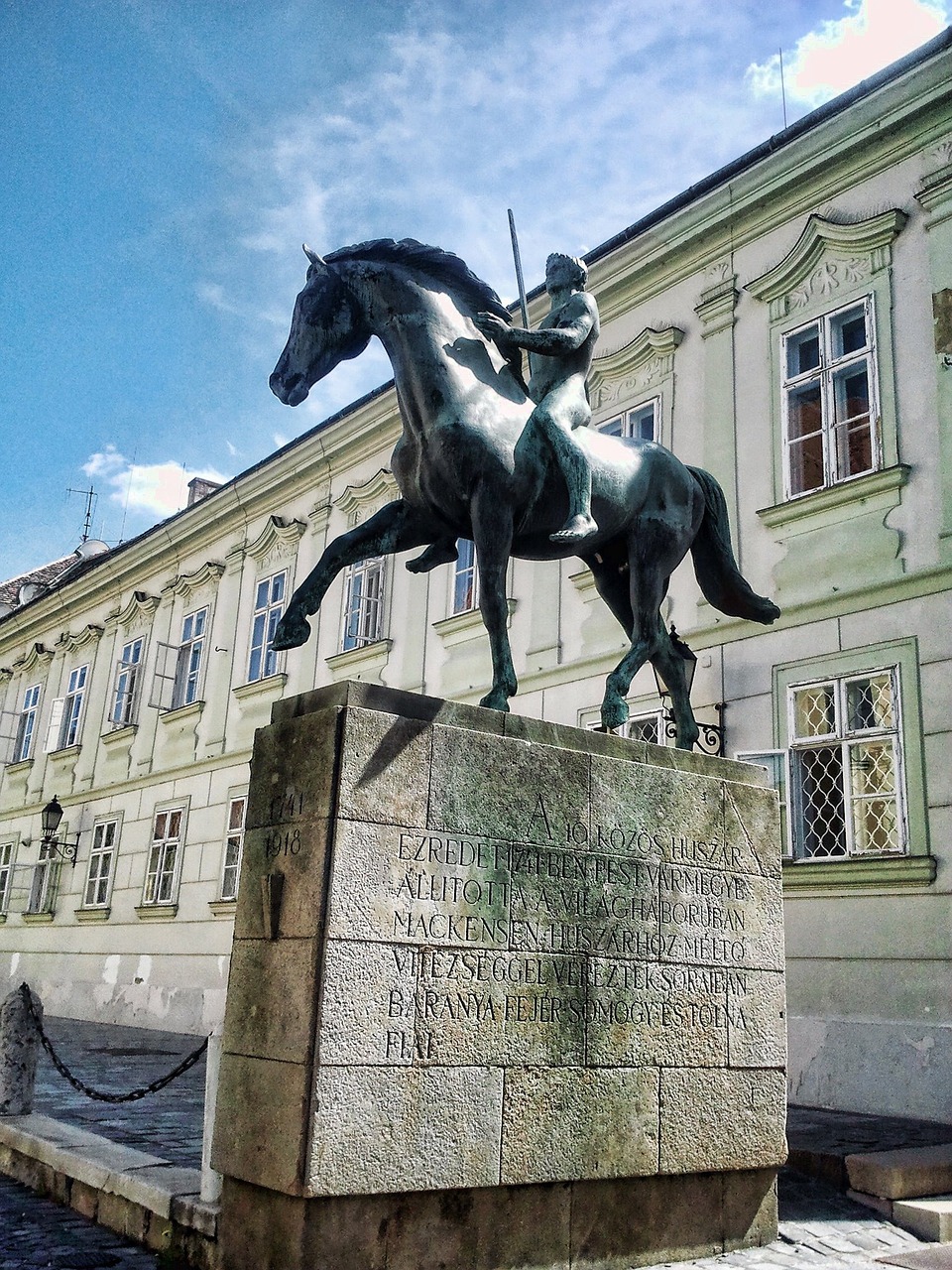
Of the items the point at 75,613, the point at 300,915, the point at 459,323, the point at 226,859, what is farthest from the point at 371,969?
the point at 75,613

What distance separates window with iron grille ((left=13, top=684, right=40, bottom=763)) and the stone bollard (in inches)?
784

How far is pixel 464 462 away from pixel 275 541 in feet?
46.8

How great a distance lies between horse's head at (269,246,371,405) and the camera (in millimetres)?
5484

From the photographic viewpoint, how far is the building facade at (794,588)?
30.1 ft

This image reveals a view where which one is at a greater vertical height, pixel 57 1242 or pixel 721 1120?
pixel 721 1120

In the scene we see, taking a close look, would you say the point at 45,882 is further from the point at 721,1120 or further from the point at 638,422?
the point at 721,1120

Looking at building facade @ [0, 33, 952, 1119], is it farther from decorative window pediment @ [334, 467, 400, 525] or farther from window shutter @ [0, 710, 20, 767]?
window shutter @ [0, 710, 20, 767]

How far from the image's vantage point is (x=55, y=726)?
79.8 ft

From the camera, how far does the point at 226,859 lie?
57.3 feet

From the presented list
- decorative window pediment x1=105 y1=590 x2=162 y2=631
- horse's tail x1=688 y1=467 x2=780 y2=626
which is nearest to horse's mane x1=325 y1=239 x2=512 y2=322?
horse's tail x1=688 y1=467 x2=780 y2=626

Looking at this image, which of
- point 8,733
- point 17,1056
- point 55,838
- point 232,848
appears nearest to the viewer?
point 17,1056

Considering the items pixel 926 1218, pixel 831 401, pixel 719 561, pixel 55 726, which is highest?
pixel 831 401

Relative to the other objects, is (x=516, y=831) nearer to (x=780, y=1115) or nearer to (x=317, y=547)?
(x=780, y=1115)

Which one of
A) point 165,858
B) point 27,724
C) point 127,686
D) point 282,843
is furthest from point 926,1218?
point 27,724
